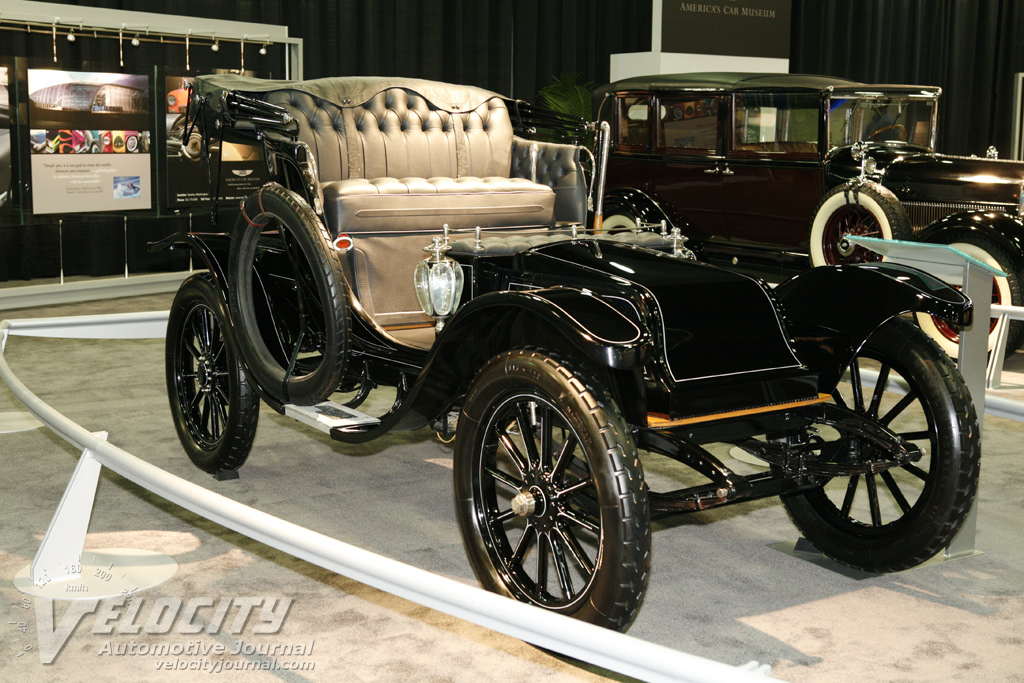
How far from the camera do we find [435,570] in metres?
3.23

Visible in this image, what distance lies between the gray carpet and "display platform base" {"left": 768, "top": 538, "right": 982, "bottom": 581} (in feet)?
0.08

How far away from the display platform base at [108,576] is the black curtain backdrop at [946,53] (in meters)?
11.3

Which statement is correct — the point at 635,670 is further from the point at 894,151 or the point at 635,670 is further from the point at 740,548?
the point at 894,151


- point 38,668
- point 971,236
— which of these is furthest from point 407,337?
point 971,236

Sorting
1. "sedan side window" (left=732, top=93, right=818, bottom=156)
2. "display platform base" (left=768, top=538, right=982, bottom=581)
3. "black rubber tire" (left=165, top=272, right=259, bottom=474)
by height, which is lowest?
"display platform base" (left=768, top=538, right=982, bottom=581)

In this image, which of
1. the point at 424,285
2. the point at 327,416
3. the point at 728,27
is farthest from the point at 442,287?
the point at 728,27

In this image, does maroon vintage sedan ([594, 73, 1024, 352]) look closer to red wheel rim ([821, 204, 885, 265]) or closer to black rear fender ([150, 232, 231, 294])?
red wheel rim ([821, 204, 885, 265])

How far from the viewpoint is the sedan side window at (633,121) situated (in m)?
8.06

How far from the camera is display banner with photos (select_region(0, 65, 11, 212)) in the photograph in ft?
23.7

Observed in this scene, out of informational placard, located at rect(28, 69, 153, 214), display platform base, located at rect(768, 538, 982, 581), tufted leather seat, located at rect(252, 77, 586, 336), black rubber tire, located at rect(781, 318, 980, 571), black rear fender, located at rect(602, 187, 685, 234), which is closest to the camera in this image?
black rubber tire, located at rect(781, 318, 980, 571)

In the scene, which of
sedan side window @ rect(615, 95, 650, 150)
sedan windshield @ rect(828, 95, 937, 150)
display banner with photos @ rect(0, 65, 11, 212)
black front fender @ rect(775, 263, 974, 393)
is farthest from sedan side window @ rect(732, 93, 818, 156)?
display banner with photos @ rect(0, 65, 11, 212)

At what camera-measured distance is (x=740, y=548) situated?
346cm

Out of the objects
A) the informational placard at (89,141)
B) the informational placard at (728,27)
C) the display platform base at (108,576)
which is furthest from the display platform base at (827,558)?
the informational placard at (728,27)

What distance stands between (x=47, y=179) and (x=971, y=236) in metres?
6.27
